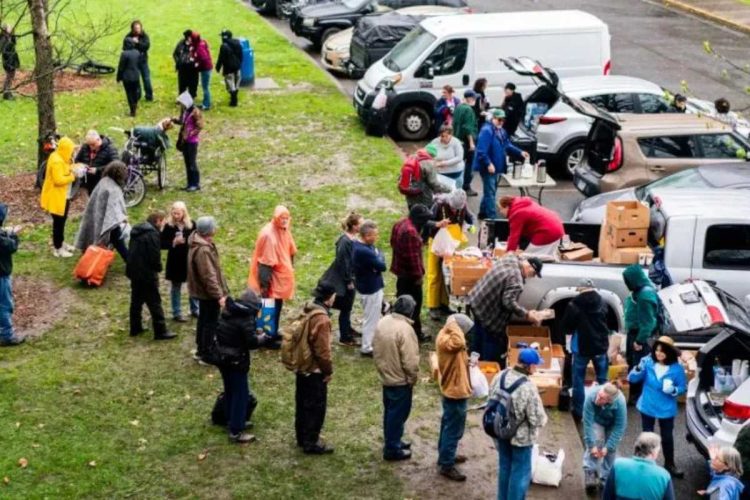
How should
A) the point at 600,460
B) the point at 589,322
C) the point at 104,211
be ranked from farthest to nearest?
1. the point at 104,211
2. the point at 589,322
3. the point at 600,460

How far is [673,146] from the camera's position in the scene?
1839 cm

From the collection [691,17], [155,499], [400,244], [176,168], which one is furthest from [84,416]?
[691,17]

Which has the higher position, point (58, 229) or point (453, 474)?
point (58, 229)

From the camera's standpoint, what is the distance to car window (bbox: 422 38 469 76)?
76.0 ft

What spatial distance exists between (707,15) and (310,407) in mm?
27849

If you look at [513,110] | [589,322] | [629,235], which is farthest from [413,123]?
[589,322]

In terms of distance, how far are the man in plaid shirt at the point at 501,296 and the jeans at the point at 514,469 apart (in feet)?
8.38

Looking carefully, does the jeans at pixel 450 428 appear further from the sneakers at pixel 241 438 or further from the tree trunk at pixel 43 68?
the tree trunk at pixel 43 68

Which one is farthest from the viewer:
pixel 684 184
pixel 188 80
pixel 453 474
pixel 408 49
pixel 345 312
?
pixel 188 80

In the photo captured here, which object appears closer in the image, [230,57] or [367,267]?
[367,267]

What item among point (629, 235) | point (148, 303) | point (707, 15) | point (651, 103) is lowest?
point (148, 303)

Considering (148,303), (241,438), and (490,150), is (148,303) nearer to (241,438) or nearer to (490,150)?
(241,438)

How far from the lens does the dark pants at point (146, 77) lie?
2580 cm

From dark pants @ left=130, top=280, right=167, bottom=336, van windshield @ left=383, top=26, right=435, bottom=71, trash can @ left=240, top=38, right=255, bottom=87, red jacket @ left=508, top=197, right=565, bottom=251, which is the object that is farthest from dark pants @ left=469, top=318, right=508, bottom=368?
trash can @ left=240, top=38, right=255, bottom=87
